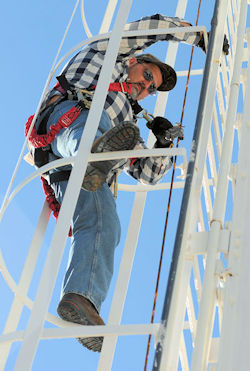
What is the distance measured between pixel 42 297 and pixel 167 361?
1.60 feet

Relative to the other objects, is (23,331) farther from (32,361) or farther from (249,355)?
(249,355)

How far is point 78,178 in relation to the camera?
100 inches

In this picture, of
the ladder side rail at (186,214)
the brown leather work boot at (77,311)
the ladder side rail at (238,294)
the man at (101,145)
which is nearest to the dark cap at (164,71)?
the man at (101,145)

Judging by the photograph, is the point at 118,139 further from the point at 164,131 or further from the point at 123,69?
the point at 123,69

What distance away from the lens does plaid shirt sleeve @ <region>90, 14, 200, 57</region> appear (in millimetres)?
4016

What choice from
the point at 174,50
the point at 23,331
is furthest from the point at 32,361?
the point at 174,50

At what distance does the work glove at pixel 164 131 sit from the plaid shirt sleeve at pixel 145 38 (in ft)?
1.42

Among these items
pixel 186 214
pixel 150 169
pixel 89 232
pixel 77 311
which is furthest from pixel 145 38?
pixel 186 214

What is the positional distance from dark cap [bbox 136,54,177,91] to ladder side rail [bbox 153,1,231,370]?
4.73 ft

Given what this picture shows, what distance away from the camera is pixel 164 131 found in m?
3.86

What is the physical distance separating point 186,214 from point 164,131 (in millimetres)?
1661

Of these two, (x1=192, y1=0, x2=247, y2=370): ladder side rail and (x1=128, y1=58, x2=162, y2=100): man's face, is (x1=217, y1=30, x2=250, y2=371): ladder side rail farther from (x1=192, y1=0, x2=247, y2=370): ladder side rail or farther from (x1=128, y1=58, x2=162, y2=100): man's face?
(x1=128, y1=58, x2=162, y2=100): man's face

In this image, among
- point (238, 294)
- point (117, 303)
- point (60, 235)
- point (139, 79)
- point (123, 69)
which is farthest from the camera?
point (139, 79)

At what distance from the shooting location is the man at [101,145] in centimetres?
312
